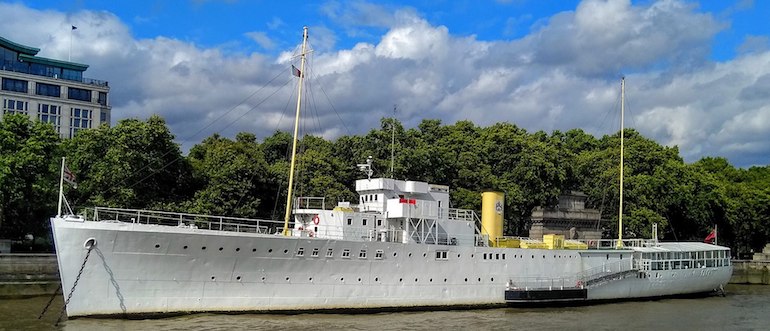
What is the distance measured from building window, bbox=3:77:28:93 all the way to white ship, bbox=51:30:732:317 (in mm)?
47814

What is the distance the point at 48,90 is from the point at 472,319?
229ft

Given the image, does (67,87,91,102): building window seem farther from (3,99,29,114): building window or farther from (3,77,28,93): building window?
(3,99,29,114): building window

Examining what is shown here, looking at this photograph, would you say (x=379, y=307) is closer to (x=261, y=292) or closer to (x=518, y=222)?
(x=261, y=292)

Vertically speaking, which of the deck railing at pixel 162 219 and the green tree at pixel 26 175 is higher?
the green tree at pixel 26 175

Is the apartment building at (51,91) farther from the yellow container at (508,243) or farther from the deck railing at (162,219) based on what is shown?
the yellow container at (508,243)

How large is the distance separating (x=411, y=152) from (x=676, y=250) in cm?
2125

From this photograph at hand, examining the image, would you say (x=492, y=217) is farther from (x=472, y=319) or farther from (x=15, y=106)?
(x=15, y=106)

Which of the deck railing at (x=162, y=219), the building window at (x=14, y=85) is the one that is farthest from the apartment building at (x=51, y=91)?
the deck railing at (x=162, y=219)

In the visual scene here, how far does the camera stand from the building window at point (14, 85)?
77.1 metres

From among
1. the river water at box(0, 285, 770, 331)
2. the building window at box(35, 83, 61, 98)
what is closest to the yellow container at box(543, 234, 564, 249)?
the river water at box(0, 285, 770, 331)

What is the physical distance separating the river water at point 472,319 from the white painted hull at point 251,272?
0.64 meters

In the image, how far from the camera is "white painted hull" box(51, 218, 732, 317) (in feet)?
83.9

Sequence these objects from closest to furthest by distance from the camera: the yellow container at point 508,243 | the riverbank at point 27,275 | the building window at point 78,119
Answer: the riverbank at point 27,275 → the yellow container at point 508,243 → the building window at point 78,119

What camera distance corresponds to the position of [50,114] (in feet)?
265
